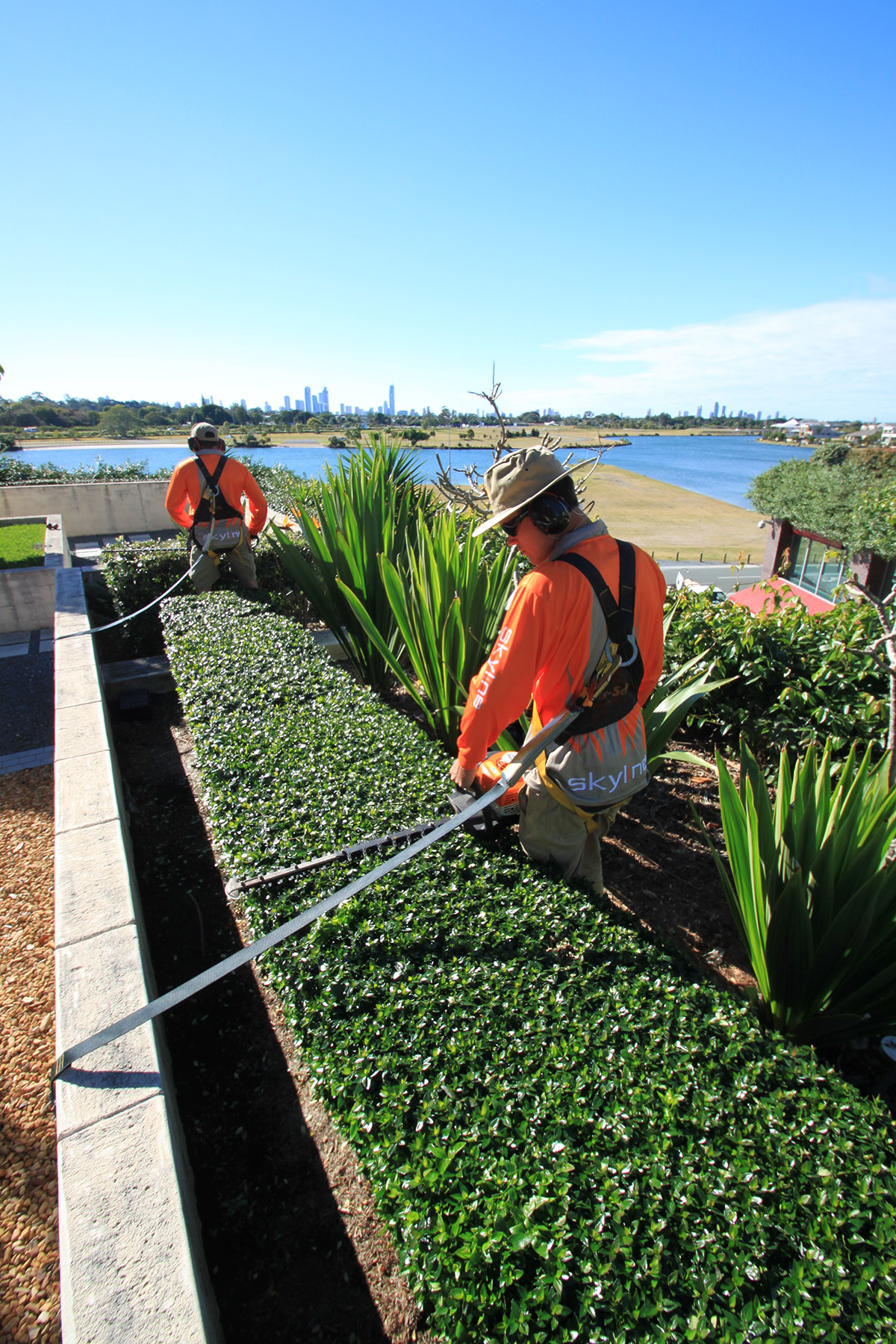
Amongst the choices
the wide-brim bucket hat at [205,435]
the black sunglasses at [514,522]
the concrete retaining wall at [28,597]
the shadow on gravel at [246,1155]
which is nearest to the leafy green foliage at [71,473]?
the concrete retaining wall at [28,597]

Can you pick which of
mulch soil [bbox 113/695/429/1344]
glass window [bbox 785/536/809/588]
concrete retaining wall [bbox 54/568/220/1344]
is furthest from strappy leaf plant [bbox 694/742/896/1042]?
glass window [bbox 785/536/809/588]

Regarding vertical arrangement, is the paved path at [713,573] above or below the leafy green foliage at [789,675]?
below

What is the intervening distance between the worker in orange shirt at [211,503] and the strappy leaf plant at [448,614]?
241 centimetres

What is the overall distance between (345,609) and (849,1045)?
3.64m

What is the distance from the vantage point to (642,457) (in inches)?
3228

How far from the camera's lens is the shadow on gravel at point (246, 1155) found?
160cm

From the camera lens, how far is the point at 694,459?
3755 inches

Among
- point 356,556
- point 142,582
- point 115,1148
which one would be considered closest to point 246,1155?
point 115,1148

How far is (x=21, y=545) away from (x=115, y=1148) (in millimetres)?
8718

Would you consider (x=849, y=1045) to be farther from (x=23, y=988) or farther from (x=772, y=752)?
(x=23, y=988)

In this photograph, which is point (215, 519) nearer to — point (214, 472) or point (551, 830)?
point (214, 472)

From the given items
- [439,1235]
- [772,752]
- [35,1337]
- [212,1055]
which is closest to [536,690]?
[439,1235]

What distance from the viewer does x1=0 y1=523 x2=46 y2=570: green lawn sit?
7.34m

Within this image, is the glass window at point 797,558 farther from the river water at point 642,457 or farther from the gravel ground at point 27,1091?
the gravel ground at point 27,1091
